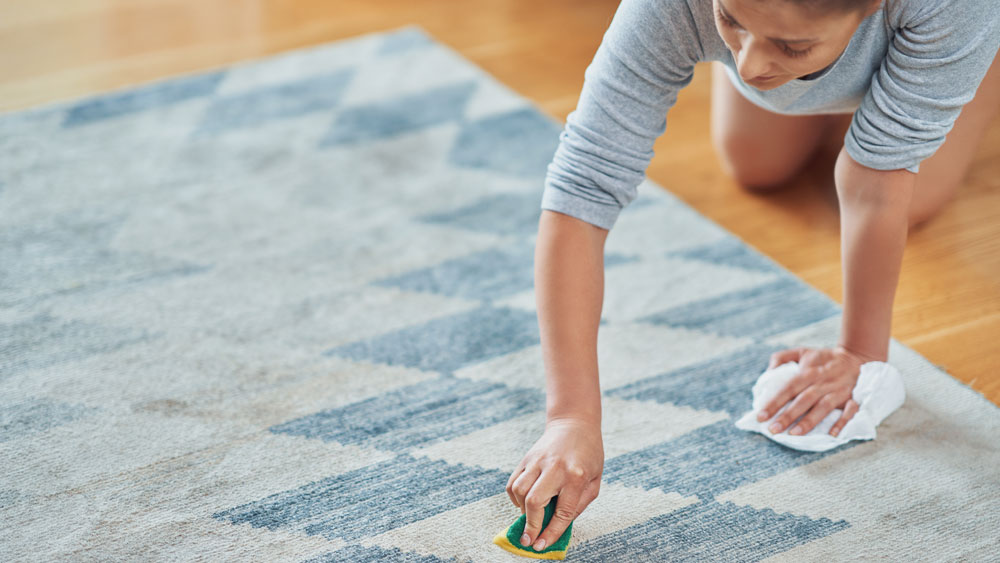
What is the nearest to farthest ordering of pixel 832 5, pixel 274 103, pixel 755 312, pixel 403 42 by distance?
pixel 832 5 → pixel 755 312 → pixel 274 103 → pixel 403 42

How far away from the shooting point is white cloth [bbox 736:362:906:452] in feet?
3.05

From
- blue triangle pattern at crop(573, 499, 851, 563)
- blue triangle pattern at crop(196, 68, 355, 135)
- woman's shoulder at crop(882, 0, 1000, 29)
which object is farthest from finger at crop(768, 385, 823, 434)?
blue triangle pattern at crop(196, 68, 355, 135)

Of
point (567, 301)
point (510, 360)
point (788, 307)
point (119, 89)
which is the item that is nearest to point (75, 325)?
point (510, 360)

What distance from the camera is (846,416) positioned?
37.1 inches

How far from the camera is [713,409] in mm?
980

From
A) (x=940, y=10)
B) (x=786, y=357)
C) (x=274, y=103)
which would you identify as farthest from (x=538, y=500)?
(x=274, y=103)

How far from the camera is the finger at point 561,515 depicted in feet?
2.49

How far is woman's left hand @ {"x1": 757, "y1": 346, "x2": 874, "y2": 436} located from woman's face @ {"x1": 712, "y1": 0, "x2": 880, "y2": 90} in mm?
365

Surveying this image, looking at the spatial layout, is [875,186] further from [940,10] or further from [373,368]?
[373,368]

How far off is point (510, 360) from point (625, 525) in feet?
0.87

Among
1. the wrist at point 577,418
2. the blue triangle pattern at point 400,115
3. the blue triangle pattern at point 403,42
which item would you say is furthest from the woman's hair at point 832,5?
the blue triangle pattern at point 403,42

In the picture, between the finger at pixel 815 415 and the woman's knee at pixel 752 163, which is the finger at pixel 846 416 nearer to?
the finger at pixel 815 415

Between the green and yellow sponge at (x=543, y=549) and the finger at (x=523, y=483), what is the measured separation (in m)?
0.02

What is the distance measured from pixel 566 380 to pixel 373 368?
30 cm
